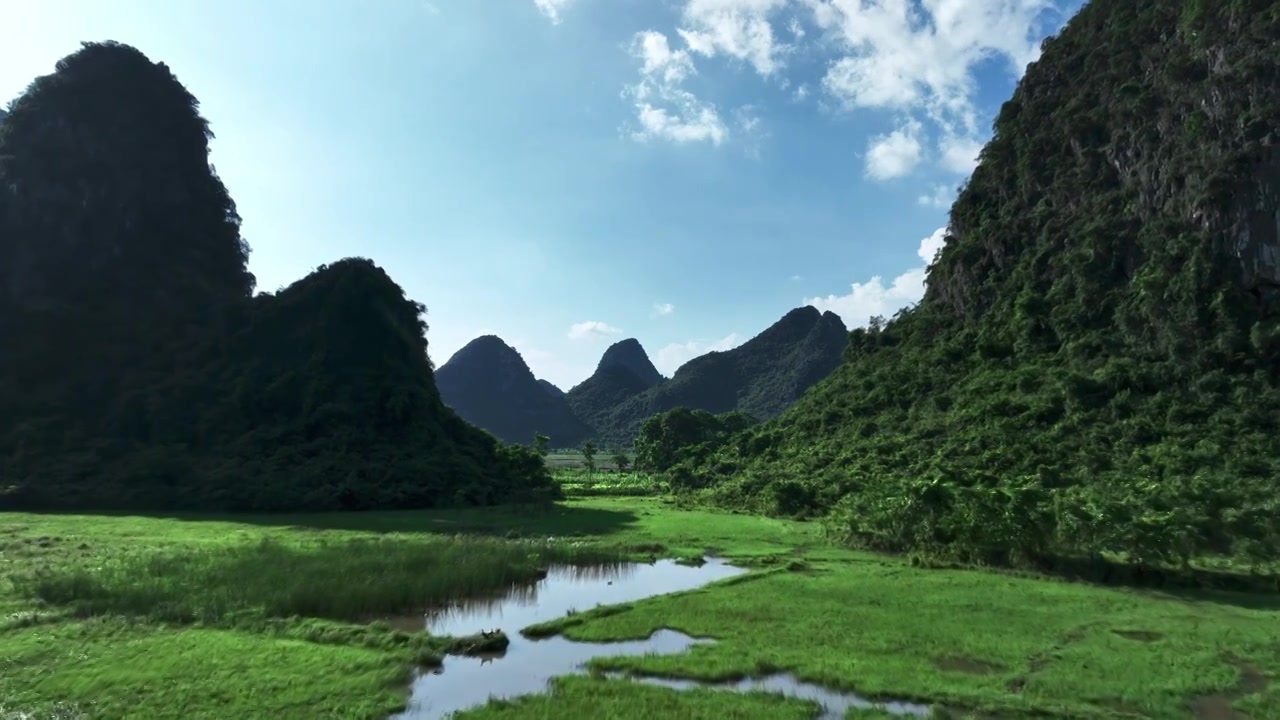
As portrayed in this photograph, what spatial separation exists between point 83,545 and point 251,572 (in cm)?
1002

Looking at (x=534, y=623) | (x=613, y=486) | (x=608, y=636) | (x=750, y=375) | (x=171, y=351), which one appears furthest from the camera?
(x=750, y=375)

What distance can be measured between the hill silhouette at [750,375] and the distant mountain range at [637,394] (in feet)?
0.69

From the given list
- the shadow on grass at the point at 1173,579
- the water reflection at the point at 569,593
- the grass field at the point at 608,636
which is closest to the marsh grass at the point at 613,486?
the water reflection at the point at 569,593

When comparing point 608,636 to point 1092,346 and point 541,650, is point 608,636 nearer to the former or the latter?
point 541,650

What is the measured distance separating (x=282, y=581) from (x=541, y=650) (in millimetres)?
7578

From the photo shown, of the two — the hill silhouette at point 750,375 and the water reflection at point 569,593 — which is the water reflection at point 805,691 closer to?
the water reflection at point 569,593

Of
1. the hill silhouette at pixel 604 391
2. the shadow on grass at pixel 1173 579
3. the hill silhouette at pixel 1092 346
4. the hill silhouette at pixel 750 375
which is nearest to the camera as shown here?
the shadow on grass at pixel 1173 579

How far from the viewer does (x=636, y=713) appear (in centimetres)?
1089

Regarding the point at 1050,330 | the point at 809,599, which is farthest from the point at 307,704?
the point at 1050,330

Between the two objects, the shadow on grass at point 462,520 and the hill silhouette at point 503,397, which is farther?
the hill silhouette at point 503,397

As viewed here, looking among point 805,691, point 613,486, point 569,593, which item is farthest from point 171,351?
point 805,691

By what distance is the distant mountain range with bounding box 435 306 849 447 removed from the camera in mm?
145500

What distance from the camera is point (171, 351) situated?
61.9m

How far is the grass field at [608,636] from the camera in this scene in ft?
36.8
